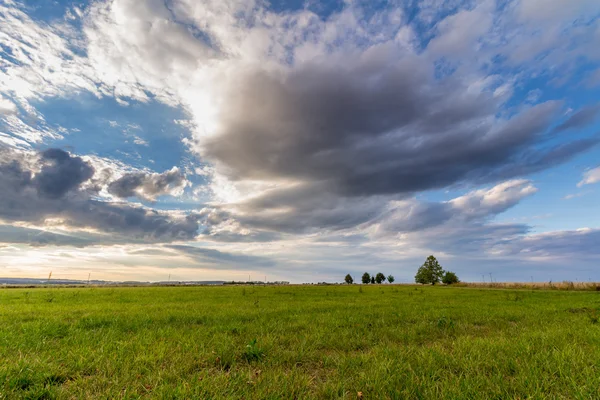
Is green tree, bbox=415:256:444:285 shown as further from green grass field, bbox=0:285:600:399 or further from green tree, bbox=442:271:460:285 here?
green grass field, bbox=0:285:600:399

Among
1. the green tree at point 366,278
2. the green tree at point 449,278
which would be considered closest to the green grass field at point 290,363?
the green tree at point 449,278

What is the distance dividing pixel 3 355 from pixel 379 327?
10114 mm

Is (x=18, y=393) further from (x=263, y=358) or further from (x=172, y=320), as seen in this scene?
(x=172, y=320)

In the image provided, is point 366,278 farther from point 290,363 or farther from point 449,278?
point 290,363

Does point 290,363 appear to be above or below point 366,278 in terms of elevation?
below

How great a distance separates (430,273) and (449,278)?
9.75m

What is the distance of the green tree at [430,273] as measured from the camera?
133325 millimetres

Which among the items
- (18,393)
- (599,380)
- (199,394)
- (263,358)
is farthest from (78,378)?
(599,380)

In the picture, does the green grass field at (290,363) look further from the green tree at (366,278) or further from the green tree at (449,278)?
the green tree at (366,278)

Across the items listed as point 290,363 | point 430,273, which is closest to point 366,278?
point 430,273

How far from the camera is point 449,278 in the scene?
126312mm

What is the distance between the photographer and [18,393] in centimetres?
446

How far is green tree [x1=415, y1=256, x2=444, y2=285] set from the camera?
13332cm

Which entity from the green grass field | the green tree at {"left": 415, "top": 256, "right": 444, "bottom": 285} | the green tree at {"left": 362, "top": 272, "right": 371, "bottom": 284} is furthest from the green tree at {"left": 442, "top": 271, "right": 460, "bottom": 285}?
the green grass field
